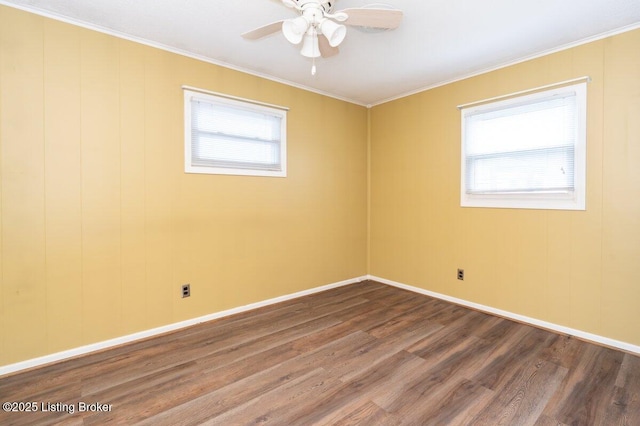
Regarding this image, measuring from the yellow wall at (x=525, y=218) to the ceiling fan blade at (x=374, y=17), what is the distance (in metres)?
1.92

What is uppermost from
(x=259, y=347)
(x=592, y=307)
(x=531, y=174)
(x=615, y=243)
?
(x=531, y=174)

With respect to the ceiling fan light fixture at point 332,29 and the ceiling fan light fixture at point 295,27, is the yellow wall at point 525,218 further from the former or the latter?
the ceiling fan light fixture at point 295,27

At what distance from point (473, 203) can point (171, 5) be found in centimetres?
333

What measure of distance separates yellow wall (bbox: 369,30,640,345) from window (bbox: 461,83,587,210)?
9cm

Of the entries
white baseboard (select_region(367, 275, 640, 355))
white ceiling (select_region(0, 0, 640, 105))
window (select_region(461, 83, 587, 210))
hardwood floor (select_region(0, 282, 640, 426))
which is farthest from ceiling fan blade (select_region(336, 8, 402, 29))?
white baseboard (select_region(367, 275, 640, 355))

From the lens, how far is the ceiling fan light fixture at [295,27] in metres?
1.83

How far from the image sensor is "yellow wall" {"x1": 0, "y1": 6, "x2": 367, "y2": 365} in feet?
7.10

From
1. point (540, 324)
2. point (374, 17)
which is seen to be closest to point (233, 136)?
point (374, 17)

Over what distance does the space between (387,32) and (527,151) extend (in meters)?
1.77

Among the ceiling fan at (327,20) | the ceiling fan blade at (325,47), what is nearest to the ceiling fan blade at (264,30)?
the ceiling fan at (327,20)

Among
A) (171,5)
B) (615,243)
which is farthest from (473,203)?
(171,5)

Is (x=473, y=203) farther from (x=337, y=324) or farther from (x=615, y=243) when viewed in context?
(x=337, y=324)

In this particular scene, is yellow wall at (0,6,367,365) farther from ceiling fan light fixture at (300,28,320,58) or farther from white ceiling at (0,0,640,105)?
ceiling fan light fixture at (300,28,320,58)

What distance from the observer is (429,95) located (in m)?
3.72
